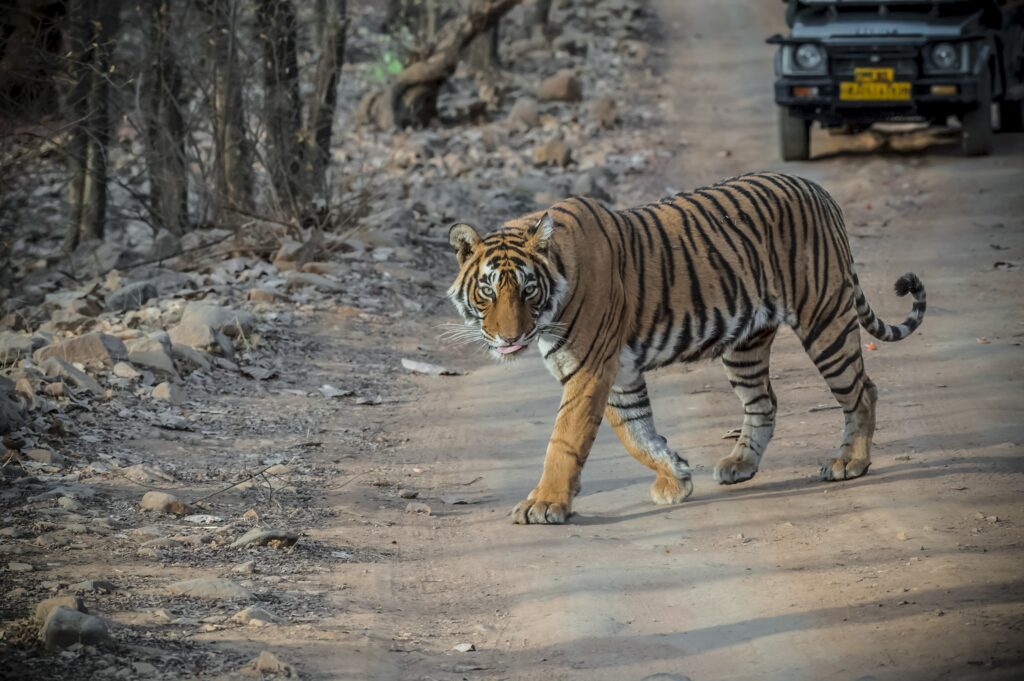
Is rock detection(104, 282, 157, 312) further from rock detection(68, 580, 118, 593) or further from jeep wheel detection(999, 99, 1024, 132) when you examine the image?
jeep wheel detection(999, 99, 1024, 132)

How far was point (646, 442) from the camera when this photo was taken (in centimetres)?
645

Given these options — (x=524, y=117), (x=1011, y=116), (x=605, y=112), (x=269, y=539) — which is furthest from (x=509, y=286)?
(x=524, y=117)

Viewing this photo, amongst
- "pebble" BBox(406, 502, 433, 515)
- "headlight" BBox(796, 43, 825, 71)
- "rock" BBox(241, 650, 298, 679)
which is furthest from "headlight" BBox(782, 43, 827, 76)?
"rock" BBox(241, 650, 298, 679)

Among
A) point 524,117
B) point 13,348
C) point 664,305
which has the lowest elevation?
point 13,348

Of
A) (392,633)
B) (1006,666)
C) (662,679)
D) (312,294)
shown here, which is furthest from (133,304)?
(1006,666)

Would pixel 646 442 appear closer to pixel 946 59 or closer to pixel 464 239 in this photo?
pixel 464 239

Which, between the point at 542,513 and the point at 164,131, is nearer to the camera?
the point at 542,513

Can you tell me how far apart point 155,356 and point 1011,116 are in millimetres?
12340

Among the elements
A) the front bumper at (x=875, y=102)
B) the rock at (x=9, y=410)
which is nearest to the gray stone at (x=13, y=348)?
the rock at (x=9, y=410)

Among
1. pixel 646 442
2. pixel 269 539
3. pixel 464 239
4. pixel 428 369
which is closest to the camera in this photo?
pixel 269 539

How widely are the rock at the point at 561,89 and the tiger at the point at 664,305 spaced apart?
14.5m

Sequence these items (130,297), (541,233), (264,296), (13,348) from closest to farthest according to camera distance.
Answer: (541,233)
(13,348)
(130,297)
(264,296)

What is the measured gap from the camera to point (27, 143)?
930cm

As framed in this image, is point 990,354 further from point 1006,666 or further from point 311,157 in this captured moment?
point 311,157
